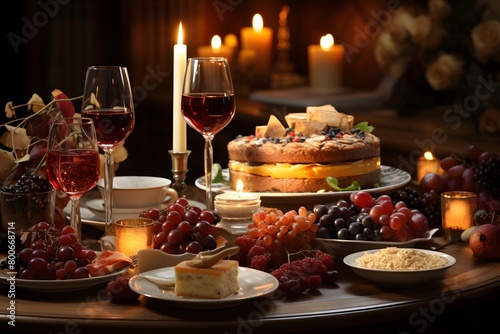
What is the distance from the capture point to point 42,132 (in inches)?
80.4

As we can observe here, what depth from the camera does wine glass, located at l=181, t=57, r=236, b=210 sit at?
1888 mm

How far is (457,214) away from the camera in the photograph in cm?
192

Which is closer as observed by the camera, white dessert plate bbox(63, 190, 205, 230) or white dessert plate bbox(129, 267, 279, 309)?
white dessert plate bbox(129, 267, 279, 309)

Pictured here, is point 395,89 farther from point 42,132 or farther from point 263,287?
point 263,287

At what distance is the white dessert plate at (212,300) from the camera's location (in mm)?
1407

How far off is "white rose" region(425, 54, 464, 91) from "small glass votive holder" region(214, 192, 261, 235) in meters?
1.74

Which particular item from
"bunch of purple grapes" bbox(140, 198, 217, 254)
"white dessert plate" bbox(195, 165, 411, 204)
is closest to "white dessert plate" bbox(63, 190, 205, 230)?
"white dessert plate" bbox(195, 165, 411, 204)

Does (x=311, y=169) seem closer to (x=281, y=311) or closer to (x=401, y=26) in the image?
(x=281, y=311)

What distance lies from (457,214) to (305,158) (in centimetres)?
42

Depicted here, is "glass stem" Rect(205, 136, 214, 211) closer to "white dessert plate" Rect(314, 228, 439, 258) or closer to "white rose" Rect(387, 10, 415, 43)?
"white dessert plate" Rect(314, 228, 439, 258)

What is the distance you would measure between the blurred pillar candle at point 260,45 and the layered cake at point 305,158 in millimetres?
2202

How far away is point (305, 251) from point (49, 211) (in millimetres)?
561

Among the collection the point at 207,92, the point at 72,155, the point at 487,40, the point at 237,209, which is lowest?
the point at 237,209

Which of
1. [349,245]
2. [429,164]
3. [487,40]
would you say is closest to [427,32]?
[487,40]
